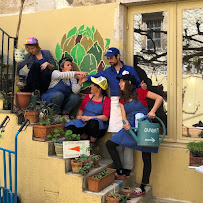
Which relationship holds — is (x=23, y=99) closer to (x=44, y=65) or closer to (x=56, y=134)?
(x=44, y=65)

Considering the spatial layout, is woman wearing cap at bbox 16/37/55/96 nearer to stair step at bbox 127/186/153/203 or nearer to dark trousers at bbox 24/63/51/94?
dark trousers at bbox 24/63/51/94

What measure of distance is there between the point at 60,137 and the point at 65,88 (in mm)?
928

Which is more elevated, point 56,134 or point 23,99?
point 23,99

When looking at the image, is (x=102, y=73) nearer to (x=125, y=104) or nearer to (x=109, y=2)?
(x=125, y=104)

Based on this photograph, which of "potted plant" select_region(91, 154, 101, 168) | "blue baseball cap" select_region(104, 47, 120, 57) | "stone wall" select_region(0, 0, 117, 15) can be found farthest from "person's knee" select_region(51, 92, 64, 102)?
"stone wall" select_region(0, 0, 117, 15)

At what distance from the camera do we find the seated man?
5016 mm

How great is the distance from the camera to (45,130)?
14.7 ft

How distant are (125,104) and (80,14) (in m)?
1.96

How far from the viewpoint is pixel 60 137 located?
4.76m

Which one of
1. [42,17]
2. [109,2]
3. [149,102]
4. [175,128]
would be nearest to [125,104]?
[149,102]

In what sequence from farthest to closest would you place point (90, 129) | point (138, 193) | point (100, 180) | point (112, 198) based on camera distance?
point (90, 129), point (138, 193), point (100, 180), point (112, 198)

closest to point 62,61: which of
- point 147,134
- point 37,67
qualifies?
point 37,67

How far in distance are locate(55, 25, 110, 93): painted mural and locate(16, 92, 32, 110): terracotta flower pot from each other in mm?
1004

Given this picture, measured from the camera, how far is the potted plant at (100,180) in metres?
3.98
